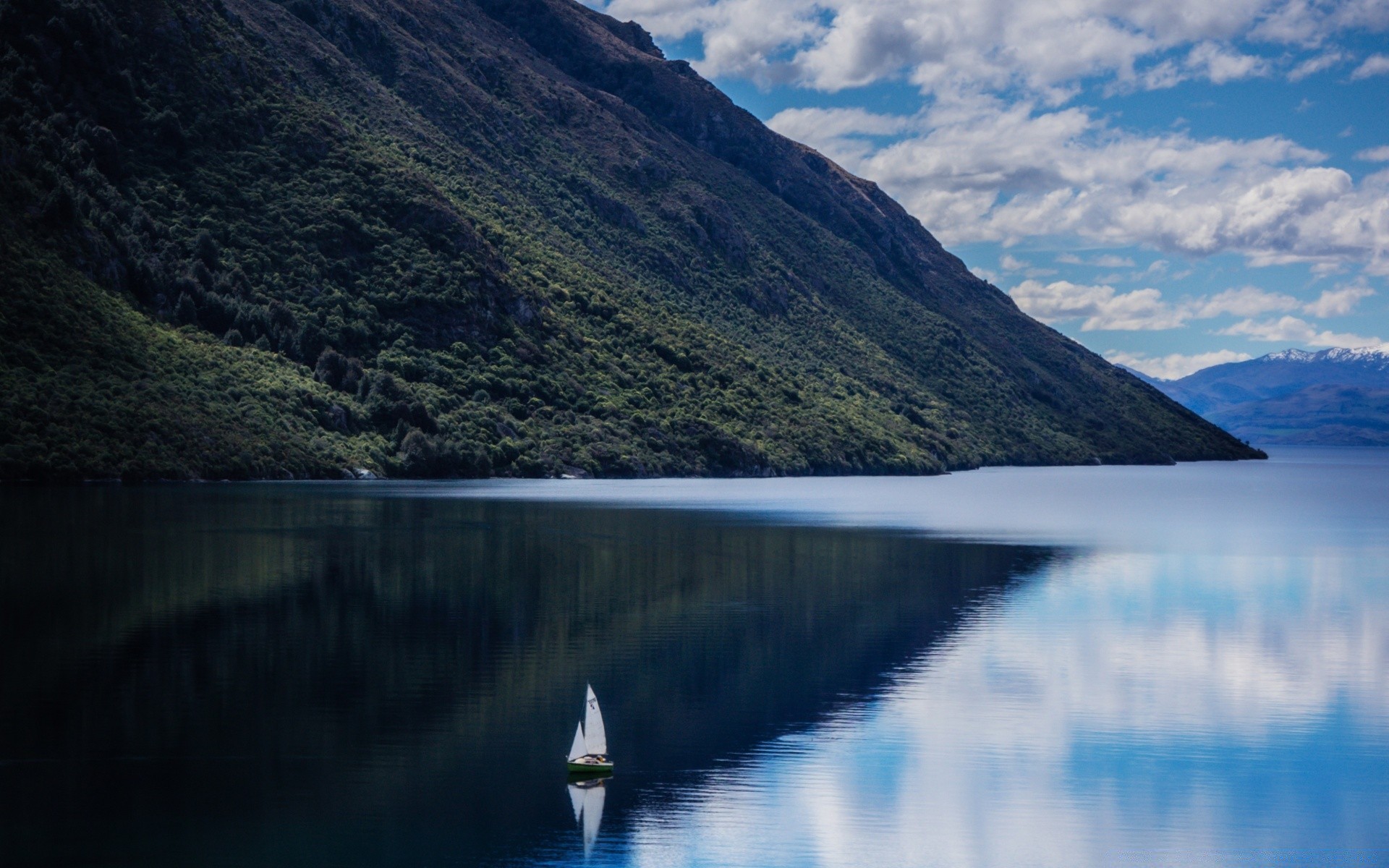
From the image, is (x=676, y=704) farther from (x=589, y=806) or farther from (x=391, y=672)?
(x=589, y=806)

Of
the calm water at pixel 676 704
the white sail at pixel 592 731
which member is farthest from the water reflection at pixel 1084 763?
the white sail at pixel 592 731

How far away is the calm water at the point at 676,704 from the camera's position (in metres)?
24.2

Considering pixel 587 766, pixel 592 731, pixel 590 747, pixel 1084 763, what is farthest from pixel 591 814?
pixel 1084 763

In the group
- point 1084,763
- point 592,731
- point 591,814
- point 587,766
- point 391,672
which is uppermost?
point 391,672

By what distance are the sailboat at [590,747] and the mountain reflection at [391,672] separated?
50 cm

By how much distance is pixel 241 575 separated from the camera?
55781 mm

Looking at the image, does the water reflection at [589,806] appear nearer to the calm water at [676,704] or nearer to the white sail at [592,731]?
the calm water at [676,704]

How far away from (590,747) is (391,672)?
11.6 m

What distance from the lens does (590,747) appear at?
90.0ft

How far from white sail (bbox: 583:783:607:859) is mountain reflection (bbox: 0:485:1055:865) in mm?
99

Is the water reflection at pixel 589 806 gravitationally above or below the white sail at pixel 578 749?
below

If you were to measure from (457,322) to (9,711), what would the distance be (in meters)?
161

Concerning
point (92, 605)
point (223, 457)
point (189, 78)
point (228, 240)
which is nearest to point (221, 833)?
point (92, 605)

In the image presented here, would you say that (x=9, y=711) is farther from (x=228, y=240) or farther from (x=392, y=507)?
(x=228, y=240)
